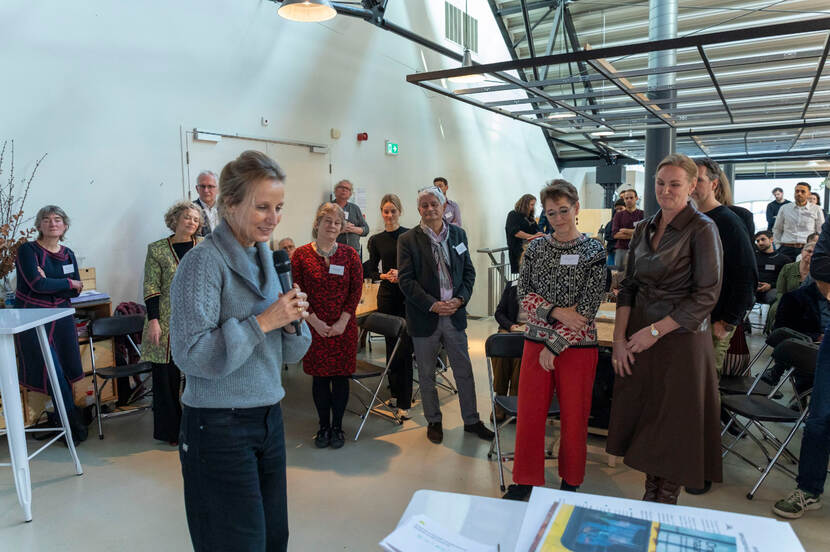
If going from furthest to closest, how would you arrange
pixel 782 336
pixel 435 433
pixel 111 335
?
pixel 111 335 < pixel 435 433 < pixel 782 336

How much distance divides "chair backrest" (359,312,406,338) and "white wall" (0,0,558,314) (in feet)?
7.49

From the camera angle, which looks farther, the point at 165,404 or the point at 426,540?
the point at 165,404

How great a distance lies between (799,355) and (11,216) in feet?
17.6

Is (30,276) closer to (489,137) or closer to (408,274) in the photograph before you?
(408,274)

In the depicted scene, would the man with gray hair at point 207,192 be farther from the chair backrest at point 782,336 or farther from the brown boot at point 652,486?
the chair backrest at point 782,336

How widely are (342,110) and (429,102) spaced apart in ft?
6.58

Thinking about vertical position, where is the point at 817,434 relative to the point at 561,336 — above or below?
below

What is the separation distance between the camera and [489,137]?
10062 mm

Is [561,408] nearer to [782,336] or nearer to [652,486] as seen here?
[652,486]

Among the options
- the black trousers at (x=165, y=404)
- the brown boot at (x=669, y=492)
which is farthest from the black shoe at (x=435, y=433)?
the black trousers at (x=165, y=404)

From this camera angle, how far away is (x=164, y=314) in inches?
153

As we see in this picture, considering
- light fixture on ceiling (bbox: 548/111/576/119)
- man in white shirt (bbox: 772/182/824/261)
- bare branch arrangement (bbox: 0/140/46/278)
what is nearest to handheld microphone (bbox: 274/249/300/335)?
bare branch arrangement (bbox: 0/140/46/278)

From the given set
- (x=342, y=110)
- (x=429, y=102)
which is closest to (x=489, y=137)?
(x=429, y=102)

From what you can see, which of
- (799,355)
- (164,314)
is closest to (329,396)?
(164,314)
